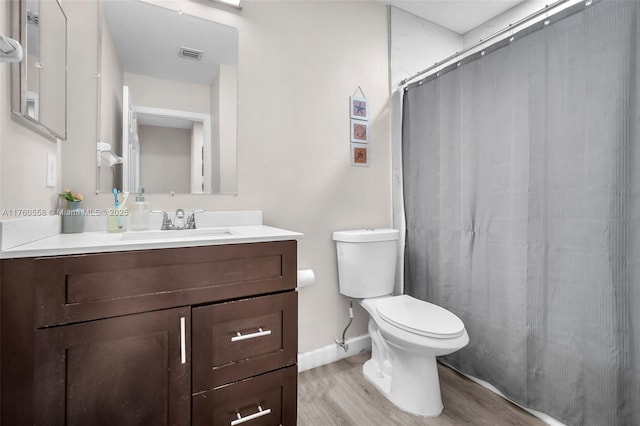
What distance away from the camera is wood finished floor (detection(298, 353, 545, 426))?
145cm

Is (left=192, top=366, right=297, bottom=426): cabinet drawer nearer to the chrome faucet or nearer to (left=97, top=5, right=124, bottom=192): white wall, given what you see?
the chrome faucet

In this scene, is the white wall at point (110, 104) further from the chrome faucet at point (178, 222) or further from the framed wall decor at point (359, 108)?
the framed wall decor at point (359, 108)

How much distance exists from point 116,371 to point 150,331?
134mm

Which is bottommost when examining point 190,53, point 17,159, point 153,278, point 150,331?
point 150,331

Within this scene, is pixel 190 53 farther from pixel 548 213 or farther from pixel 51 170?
pixel 548 213

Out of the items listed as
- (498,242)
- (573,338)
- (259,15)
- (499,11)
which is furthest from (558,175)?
(259,15)

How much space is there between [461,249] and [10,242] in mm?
1918

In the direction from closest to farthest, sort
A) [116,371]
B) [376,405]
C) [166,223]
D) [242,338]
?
1. [116,371]
2. [242,338]
3. [166,223]
4. [376,405]

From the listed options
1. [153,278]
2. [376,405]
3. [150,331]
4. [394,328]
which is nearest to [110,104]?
[153,278]

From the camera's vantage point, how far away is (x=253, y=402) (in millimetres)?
1128

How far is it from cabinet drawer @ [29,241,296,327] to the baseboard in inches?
35.7

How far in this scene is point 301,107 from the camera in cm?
187

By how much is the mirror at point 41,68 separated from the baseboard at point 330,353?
5.45ft

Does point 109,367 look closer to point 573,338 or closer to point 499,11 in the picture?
point 573,338
